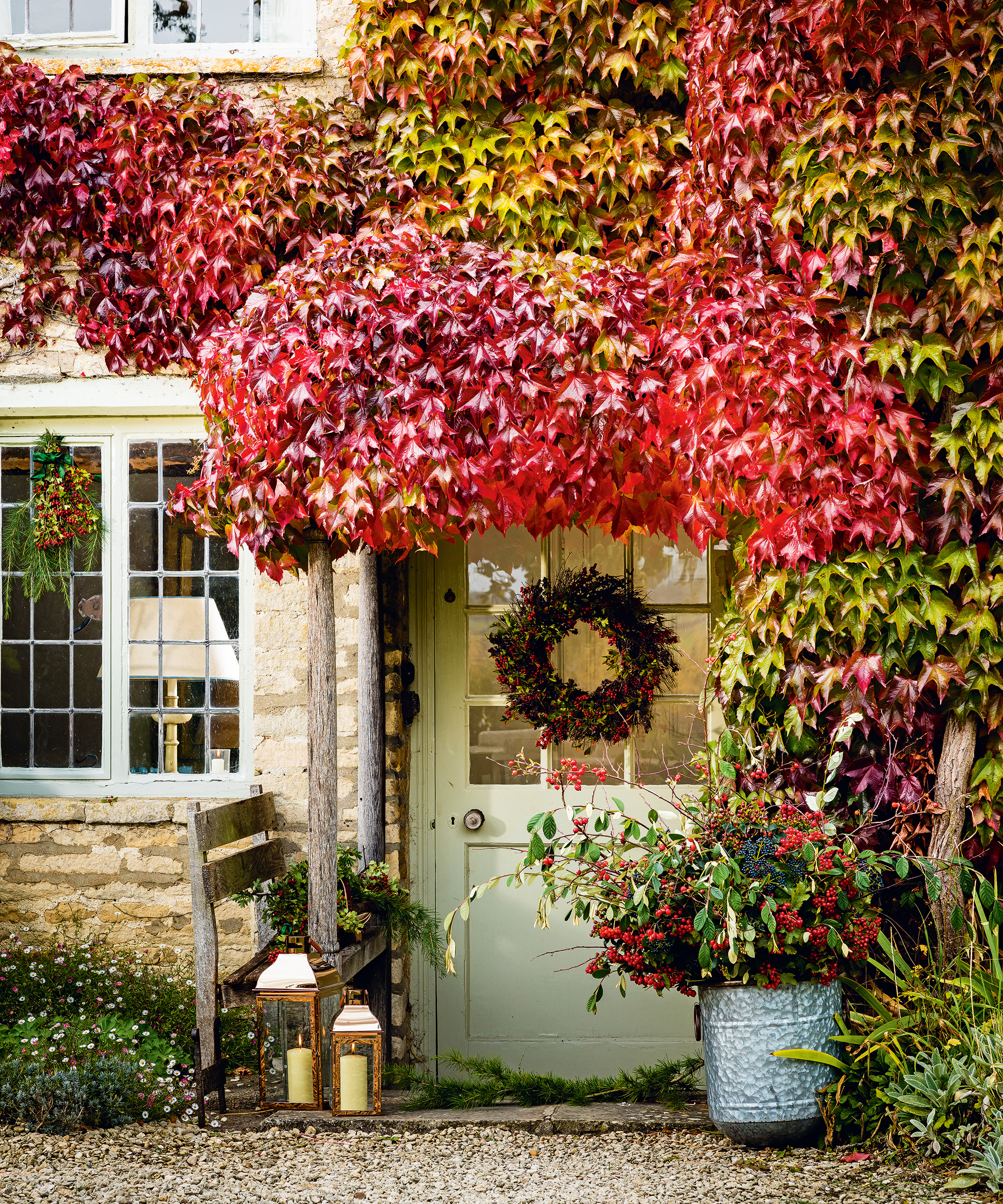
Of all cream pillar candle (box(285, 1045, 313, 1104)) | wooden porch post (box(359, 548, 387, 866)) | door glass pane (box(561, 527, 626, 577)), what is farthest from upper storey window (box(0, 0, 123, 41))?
cream pillar candle (box(285, 1045, 313, 1104))

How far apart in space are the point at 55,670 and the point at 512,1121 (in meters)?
2.76

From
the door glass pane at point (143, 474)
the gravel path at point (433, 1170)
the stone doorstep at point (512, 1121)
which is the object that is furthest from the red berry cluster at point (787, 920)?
the door glass pane at point (143, 474)

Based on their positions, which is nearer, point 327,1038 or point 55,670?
point 327,1038

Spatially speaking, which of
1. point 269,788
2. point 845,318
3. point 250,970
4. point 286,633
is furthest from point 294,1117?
point 845,318

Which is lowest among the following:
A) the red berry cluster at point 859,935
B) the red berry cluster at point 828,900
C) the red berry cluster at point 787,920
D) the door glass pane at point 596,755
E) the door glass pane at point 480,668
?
the red berry cluster at point 859,935

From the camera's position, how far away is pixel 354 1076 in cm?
329

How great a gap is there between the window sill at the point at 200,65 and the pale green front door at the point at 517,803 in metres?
2.15

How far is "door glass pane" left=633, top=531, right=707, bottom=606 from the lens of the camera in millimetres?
4648

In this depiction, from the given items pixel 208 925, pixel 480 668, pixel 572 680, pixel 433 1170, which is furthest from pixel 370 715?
pixel 433 1170

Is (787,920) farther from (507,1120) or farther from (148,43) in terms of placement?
(148,43)

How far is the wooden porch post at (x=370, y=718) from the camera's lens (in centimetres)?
427

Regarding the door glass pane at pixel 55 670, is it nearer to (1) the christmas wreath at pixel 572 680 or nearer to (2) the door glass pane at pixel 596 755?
(1) the christmas wreath at pixel 572 680

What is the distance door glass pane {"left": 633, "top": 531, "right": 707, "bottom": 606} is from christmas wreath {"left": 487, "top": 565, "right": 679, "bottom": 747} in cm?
14

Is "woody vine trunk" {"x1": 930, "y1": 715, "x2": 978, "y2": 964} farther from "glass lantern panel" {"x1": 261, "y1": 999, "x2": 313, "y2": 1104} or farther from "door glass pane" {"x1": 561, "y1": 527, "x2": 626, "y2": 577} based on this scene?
"glass lantern panel" {"x1": 261, "y1": 999, "x2": 313, "y2": 1104}
